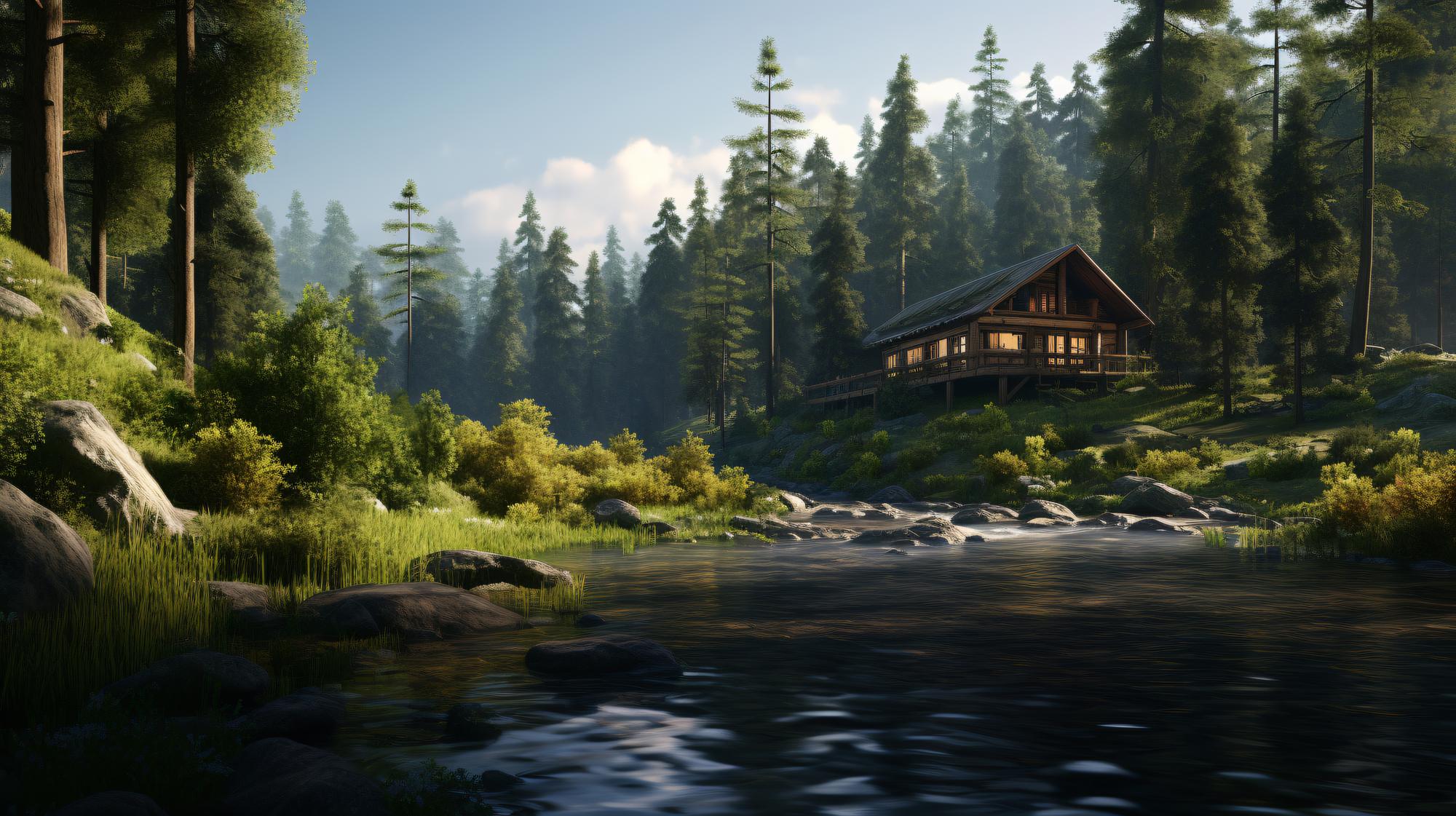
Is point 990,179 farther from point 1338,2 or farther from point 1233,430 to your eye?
point 1233,430

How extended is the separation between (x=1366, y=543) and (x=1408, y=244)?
5365cm

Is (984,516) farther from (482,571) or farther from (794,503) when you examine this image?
(482,571)

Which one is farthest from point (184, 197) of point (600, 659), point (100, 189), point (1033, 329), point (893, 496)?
point (1033, 329)

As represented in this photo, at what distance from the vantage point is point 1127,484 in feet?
80.0

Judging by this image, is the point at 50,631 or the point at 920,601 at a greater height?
the point at 50,631

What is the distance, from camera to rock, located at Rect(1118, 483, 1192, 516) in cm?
2216

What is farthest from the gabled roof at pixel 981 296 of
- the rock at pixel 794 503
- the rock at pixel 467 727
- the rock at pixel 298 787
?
Answer: the rock at pixel 298 787

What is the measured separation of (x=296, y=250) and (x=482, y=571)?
165 metres

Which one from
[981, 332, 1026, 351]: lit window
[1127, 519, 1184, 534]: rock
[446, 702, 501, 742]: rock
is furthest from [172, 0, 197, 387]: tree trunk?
[981, 332, 1026, 351]: lit window

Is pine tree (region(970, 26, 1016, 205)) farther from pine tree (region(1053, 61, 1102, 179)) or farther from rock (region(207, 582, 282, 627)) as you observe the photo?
rock (region(207, 582, 282, 627))

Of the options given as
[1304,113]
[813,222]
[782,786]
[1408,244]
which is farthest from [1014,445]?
[813,222]

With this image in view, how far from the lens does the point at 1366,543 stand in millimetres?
14242

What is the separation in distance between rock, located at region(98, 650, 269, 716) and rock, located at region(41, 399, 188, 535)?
5.12 m

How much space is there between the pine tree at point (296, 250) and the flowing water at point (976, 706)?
6204 inches
